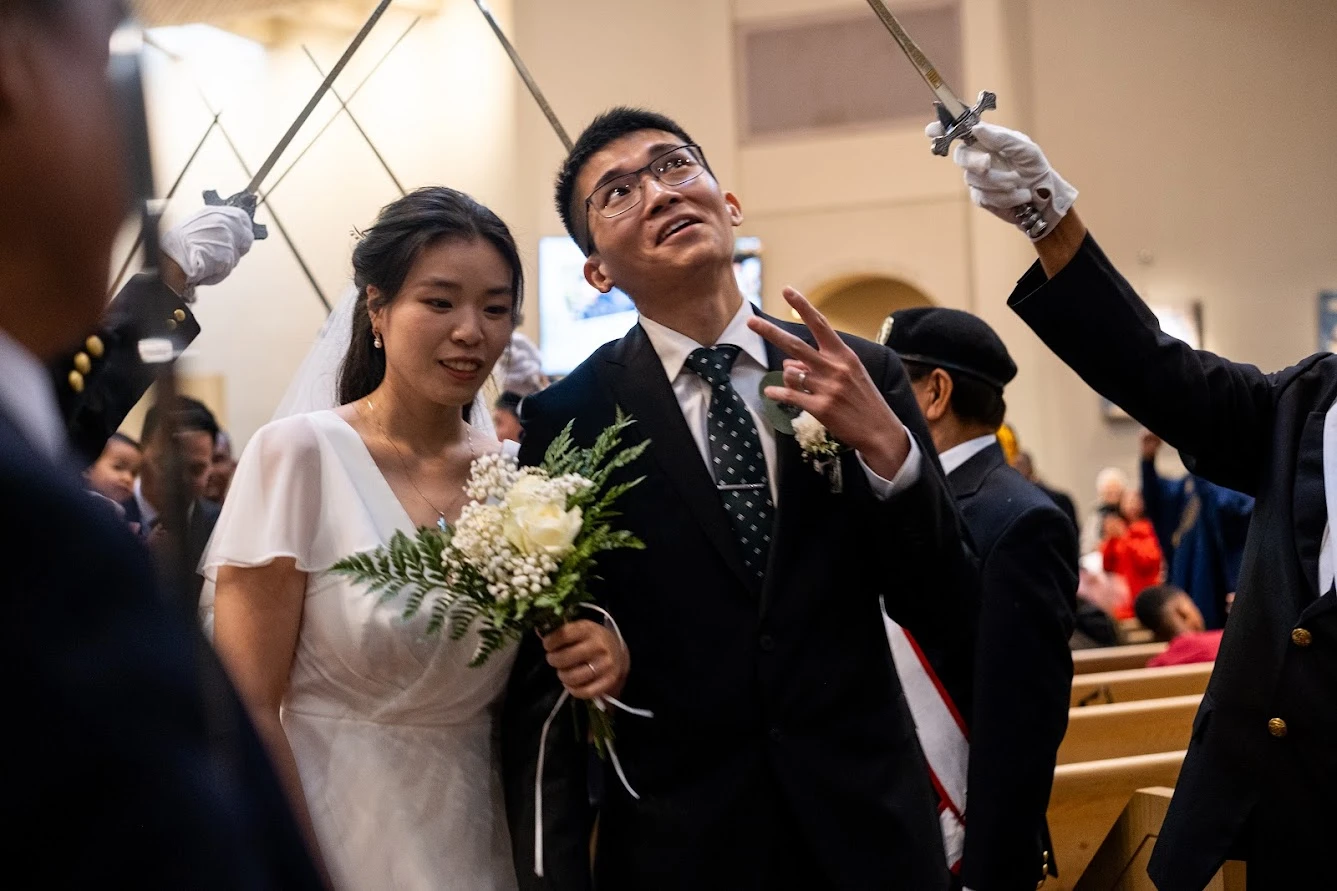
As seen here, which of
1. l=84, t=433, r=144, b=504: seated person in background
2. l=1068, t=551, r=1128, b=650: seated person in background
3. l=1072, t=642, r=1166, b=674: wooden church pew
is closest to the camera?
l=84, t=433, r=144, b=504: seated person in background

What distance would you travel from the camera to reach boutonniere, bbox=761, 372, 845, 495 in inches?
78.0

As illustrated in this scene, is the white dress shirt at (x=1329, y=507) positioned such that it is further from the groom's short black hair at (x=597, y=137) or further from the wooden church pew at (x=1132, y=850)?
the groom's short black hair at (x=597, y=137)

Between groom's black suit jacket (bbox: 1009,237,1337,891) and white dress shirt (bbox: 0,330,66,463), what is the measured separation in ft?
5.20

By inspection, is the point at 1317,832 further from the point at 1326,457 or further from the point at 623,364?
the point at 623,364

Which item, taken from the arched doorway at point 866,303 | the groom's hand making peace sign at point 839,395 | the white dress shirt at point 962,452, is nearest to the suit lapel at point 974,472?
the white dress shirt at point 962,452

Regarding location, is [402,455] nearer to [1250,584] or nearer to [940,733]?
[940,733]

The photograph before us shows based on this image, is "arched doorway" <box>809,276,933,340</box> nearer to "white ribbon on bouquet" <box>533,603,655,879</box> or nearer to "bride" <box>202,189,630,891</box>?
"bride" <box>202,189,630,891</box>

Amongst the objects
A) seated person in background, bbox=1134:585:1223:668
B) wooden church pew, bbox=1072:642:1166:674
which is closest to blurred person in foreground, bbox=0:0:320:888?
wooden church pew, bbox=1072:642:1166:674

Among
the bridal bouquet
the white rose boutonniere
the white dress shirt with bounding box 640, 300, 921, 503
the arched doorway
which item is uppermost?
the arched doorway

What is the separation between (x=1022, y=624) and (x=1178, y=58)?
11.8 m

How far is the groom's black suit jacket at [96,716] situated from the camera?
552mm

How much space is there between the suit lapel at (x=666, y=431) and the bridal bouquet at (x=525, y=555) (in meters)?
0.06

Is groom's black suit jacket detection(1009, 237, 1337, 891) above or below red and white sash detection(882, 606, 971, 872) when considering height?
above

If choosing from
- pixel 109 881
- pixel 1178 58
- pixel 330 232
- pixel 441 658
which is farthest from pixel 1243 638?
pixel 1178 58
